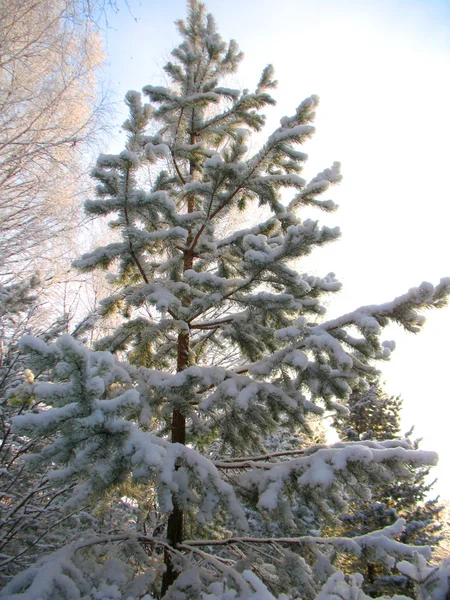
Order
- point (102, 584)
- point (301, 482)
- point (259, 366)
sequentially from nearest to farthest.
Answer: point (102, 584) → point (301, 482) → point (259, 366)

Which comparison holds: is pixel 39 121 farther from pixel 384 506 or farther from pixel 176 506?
pixel 384 506

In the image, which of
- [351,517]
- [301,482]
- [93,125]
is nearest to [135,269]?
[301,482]

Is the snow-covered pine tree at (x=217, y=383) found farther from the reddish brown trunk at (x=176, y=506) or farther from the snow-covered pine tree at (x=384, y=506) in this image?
the snow-covered pine tree at (x=384, y=506)

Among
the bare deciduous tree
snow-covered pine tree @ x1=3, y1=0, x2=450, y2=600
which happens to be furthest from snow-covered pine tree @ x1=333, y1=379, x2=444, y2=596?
the bare deciduous tree

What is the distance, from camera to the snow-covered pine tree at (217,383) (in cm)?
188

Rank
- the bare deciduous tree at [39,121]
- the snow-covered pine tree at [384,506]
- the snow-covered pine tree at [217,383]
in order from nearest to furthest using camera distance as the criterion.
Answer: the snow-covered pine tree at [217,383] → the bare deciduous tree at [39,121] → the snow-covered pine tree at [384,506]

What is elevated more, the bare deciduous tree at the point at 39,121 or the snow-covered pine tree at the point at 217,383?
the bare deciduous tree at the point at 39,121

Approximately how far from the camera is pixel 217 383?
3182 mm

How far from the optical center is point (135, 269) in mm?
3795

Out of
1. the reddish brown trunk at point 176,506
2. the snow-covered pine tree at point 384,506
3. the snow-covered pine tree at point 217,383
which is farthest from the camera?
Answer: the snow-covered pine tree at point 384,506

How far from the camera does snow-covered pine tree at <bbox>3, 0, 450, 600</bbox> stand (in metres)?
1.88

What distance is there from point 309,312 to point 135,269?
1.86 meters

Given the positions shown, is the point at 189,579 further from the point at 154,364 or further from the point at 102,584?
the point at 154,364

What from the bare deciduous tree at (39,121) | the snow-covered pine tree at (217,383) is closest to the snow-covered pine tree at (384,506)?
the snow-covered pine tree at (217,383)
